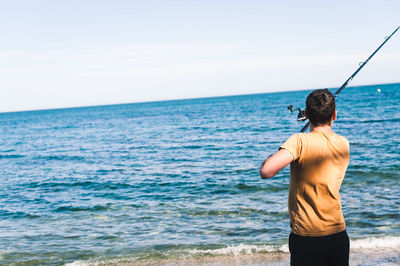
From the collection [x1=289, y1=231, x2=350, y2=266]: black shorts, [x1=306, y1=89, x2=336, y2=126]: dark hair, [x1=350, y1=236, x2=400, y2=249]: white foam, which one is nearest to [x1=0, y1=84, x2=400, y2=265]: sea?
[x1=350, y1=236, x2=400, y2=249]: white foam

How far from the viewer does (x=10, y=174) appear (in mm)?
17859

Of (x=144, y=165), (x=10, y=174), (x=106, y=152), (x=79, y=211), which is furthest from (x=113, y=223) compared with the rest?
(x=106, y=152)

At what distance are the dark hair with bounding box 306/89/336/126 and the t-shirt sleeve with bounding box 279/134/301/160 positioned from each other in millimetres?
238

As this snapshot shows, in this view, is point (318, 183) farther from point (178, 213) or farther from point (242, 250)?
point (178, 213)

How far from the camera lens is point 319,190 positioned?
8.43 feet

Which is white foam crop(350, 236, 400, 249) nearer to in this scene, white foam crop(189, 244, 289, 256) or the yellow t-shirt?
white foam crop(189, 244, 289, 256)

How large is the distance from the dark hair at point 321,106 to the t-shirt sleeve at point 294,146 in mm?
238

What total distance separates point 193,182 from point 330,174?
10.1m

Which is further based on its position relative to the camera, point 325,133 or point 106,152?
point 106,152

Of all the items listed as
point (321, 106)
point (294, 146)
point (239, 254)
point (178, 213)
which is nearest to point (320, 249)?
point (294, 146)

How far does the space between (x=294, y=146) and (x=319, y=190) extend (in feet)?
1.36

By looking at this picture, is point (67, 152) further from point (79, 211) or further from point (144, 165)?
point (79, 211)

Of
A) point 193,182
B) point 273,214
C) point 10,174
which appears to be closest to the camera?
point 273,214

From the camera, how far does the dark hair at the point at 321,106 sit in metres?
2.53
